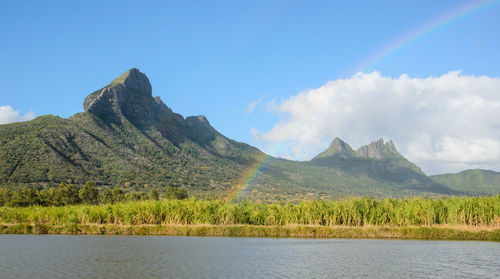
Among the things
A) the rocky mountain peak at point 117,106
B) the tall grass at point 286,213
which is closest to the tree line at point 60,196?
the tall grass at point 286,213

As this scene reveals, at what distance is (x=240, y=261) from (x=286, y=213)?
2503cm

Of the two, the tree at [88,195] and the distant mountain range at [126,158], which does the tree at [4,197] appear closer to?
the tree at [88,195]

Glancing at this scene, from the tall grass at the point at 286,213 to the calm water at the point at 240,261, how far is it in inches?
579

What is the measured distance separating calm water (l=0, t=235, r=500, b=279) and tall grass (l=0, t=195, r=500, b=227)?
14.7 meters

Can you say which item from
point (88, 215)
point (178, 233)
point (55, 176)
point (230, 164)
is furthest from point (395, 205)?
point (230, 164)

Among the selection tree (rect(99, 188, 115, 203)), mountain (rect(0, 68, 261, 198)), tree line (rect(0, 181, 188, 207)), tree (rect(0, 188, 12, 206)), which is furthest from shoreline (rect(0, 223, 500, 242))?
mountain (rect(0, 68, 261, 198))

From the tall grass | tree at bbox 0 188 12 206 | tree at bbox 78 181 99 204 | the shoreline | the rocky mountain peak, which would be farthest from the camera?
the rocky mountain peak

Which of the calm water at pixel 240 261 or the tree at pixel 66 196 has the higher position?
the tree at pixel 66 196

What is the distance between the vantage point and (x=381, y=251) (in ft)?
94.4

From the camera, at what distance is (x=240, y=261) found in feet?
75.2

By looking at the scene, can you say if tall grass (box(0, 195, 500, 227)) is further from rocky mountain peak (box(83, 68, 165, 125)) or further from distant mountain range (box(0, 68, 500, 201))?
rocky mountain peak (box(83, 68, 165, 125))

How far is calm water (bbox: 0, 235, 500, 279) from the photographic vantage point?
18903mm

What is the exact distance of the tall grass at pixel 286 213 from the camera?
45.3 meters

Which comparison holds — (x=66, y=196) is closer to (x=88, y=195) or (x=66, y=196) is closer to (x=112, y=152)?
(x=88, y=195)
